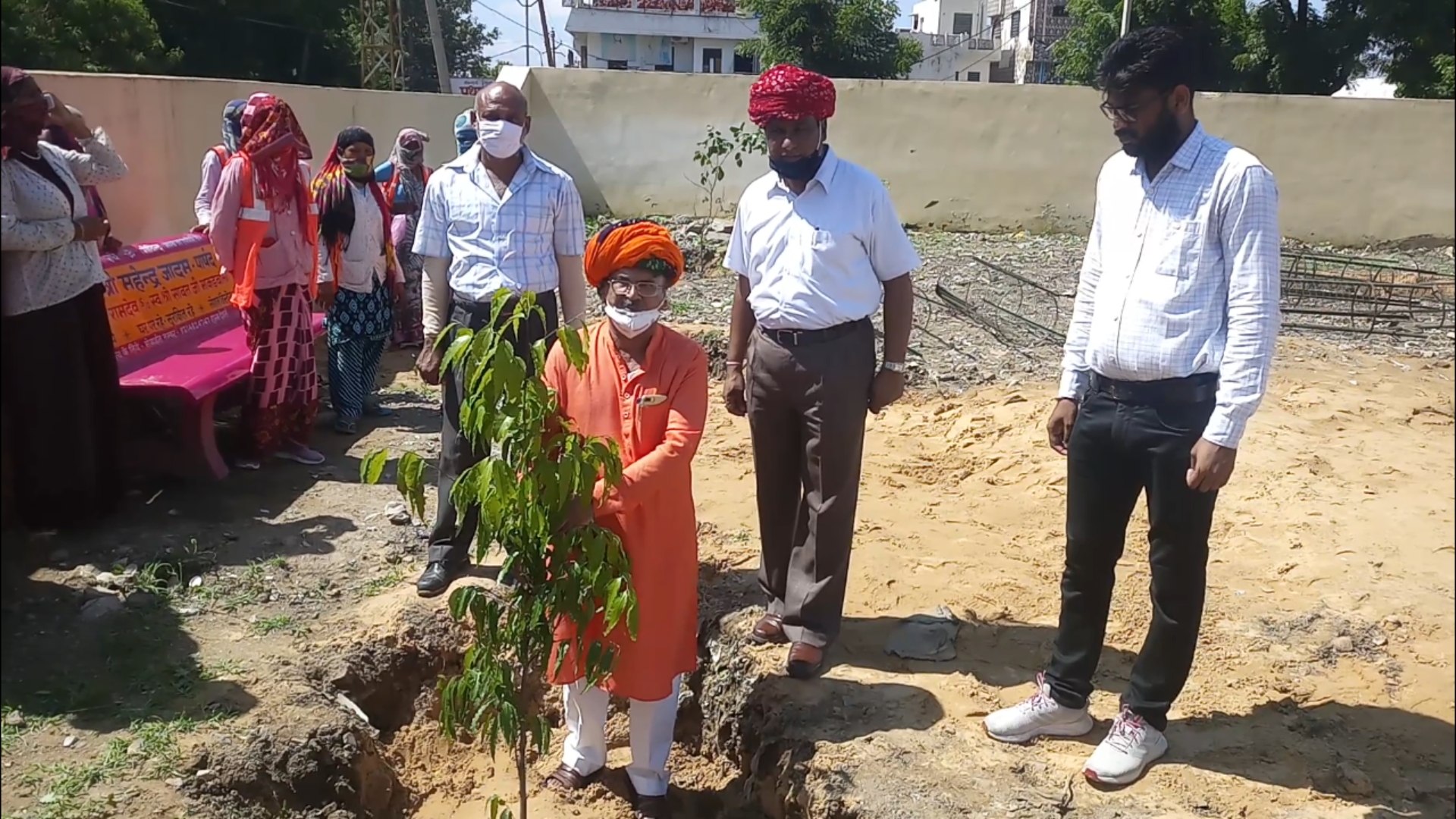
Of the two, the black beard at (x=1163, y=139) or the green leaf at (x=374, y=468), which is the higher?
the black beard at (x=1163, y=139)

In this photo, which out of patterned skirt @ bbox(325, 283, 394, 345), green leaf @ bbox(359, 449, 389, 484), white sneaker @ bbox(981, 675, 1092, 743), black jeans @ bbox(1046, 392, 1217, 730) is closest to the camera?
green leaf @ bbox(359, 449, 389, 484)

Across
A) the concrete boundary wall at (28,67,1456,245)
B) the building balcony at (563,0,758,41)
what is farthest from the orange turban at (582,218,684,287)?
the building balcony at (563,0,758,41)

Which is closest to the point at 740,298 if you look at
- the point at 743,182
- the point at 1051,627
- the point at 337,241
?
the point at 1051,627

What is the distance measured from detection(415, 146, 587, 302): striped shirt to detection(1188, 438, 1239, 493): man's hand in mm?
2140

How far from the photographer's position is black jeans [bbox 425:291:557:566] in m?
3.86

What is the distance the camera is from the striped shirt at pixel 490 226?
3822 millimetres

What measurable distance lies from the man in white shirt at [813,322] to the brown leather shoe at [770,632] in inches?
4.6

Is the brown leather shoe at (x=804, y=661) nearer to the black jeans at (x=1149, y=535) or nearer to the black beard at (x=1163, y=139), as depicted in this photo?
the black jeans at (x=1149, y=535)

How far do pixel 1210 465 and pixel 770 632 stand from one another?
1671 mm

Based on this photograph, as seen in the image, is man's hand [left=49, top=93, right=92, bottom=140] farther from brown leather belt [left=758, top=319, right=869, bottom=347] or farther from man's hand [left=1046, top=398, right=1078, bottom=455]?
man's hand [left=1046, top=398, right=1078, bottom=455]

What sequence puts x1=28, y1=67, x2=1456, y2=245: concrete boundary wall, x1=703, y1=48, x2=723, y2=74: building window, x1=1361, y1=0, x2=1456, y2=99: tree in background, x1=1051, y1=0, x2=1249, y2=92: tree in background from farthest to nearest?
x1=703, y1=48, x2=723, y2=74: building window < x1=28, y1=67, x2=1456, y2=245: concrete boundary wall < x1=1361, y1=0, x2=1456, y2=99: tree in background < x1=1051, y1=0, x2=1249, y2=92: tree in background

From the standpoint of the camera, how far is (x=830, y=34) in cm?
2864

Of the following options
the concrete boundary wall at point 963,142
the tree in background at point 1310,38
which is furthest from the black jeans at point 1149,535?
the concrete boundary wall at point 963,142

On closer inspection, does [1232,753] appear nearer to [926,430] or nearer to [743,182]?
[926,430]
